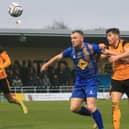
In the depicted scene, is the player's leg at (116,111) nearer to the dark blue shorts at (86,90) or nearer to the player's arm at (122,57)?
the dark blue shorts at (86,90)

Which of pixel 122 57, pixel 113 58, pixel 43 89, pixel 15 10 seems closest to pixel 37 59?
pixel 43 89

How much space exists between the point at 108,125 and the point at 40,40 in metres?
31.8

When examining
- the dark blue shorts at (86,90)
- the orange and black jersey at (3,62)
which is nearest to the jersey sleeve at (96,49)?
the dark blue shorts at (86,90)

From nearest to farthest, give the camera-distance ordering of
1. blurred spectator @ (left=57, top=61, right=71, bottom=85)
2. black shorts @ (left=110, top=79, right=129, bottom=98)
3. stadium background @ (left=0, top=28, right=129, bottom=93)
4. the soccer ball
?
black shorts @ (left=110, top=79, right=129, bottom=98), the soccer ball, stadium background @ (left=0, top=28, right=129, bottom=93), blurred spectator @ (left=57, top=61, right=71, bottom=85)

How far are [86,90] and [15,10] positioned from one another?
2259 cm

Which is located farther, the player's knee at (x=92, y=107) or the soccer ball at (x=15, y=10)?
the soccer ball at (x=15, y=10)

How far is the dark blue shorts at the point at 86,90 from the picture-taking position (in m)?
11.7

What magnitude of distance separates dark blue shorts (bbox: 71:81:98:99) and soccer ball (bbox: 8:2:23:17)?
2221cm

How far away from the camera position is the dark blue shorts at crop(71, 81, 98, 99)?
11.7 m

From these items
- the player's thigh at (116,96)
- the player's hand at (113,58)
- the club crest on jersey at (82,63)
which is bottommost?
the player's thigh at (116,96)

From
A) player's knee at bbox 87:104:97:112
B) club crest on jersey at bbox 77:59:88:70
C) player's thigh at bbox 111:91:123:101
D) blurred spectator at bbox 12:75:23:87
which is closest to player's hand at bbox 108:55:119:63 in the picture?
club crest on jersey at bbox 77:59:88:70

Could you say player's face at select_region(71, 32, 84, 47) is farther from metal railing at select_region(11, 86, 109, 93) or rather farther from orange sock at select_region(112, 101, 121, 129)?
metal railing at select_region(11, 86, 109, 93)

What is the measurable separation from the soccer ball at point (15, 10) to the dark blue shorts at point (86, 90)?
874 inches

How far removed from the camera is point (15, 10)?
33.8 meters
